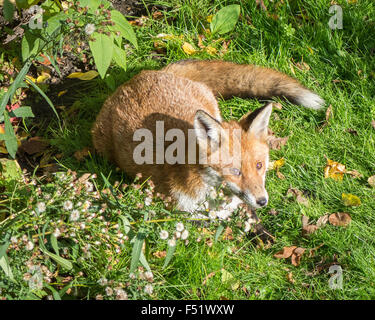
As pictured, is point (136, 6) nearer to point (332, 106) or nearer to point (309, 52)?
point (309, 52)

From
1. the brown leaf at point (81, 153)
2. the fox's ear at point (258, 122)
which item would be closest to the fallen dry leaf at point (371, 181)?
the fox's ear at point (258, 122)

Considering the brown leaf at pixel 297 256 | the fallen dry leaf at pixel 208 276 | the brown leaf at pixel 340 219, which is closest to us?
the fallen dry leaf at pixel 208 276

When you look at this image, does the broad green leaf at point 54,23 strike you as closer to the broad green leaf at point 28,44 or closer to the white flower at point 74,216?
the broad green leaf at point 28,44

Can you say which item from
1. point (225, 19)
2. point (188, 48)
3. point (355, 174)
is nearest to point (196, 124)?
point (355, 174)

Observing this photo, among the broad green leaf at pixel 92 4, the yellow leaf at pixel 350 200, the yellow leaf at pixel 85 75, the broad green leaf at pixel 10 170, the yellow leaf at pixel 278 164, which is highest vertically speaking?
the broad green leaf at pixel 92 4

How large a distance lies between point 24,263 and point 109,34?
168 cm

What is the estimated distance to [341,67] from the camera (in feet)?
16.5

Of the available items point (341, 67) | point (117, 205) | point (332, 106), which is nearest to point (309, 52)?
point (341, 67)

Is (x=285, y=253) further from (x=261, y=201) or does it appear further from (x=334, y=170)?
(x=334, y=170)

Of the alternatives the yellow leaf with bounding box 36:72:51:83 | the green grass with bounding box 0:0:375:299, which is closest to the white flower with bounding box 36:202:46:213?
the green grass with bounding box 0:0:375:299

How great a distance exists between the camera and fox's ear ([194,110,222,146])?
3510mm

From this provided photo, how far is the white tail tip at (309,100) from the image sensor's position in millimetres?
4551

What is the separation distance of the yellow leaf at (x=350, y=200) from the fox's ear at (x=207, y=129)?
53.1 inches

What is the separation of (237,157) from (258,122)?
1.09ft
